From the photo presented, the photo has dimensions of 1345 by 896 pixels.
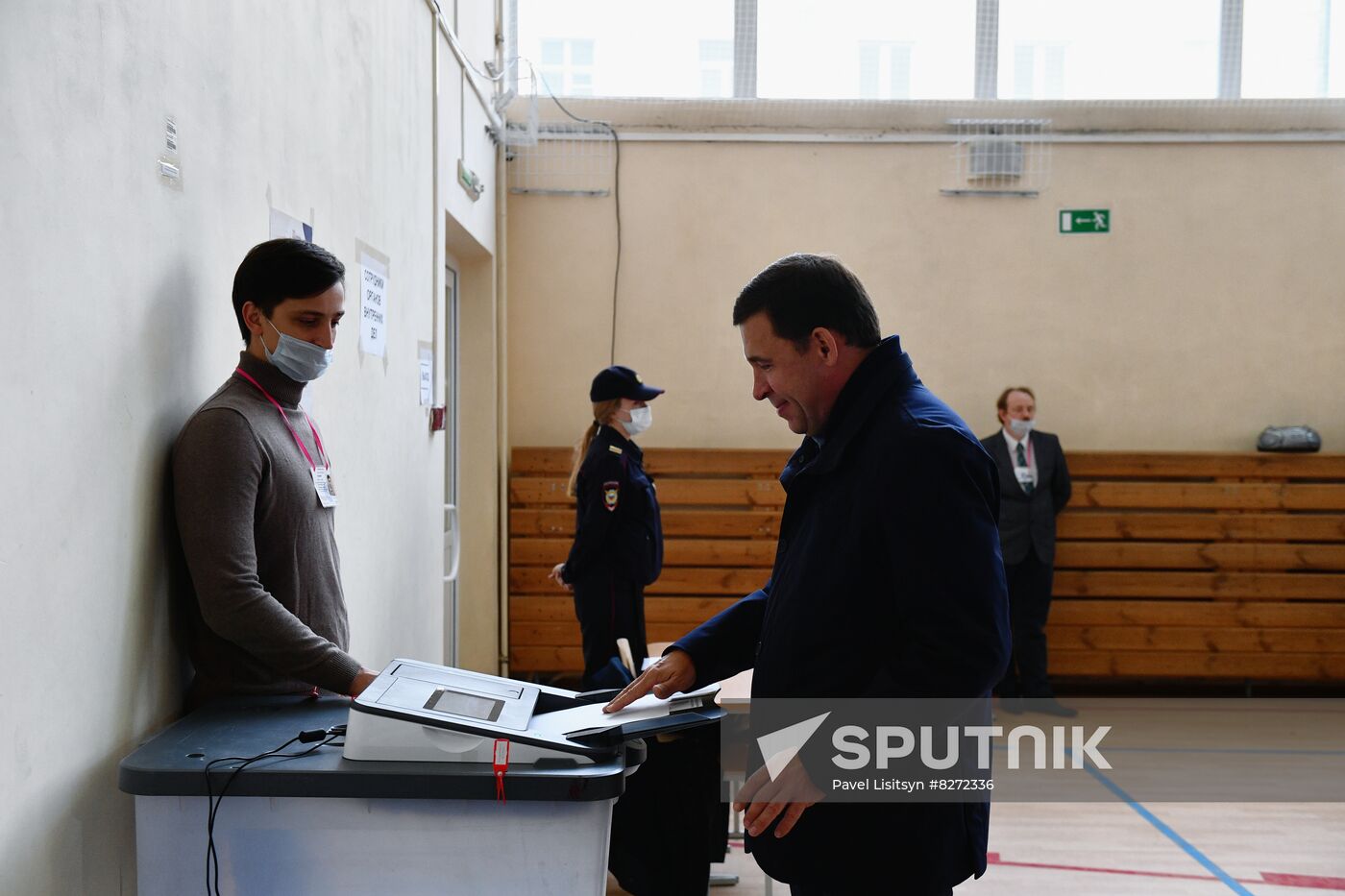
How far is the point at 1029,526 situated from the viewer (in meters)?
5.61

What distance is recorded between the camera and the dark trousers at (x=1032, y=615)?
563 centimetres

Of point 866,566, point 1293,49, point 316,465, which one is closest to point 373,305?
point 316,465

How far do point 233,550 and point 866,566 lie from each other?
0.98 metres

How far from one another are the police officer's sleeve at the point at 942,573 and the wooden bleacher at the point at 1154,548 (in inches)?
173

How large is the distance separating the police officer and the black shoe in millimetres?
2496

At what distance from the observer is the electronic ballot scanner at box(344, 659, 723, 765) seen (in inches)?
Result: 59.1

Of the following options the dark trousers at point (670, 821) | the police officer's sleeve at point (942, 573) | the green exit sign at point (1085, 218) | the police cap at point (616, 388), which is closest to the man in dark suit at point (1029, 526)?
the green exit sign at point (1085, 218)

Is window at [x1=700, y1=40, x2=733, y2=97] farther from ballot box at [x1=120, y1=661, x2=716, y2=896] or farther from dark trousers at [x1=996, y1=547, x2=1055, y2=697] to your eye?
ballot box at [x1=120, y1=661, x2=716, y2=896]

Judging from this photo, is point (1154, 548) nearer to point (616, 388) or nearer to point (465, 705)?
point (616, 388)

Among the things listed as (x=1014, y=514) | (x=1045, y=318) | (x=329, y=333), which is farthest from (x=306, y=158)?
(x=1045, y=318)

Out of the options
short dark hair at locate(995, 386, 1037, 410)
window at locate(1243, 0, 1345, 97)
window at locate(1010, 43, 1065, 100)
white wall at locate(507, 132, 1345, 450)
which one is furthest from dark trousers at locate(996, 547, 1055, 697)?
window at locate(1243, 0, 1345, 97)

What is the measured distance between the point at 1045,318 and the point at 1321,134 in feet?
6.03

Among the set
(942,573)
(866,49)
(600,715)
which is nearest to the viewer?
(942,573)

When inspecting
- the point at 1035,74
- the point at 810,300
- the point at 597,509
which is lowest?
the point at 597,509
